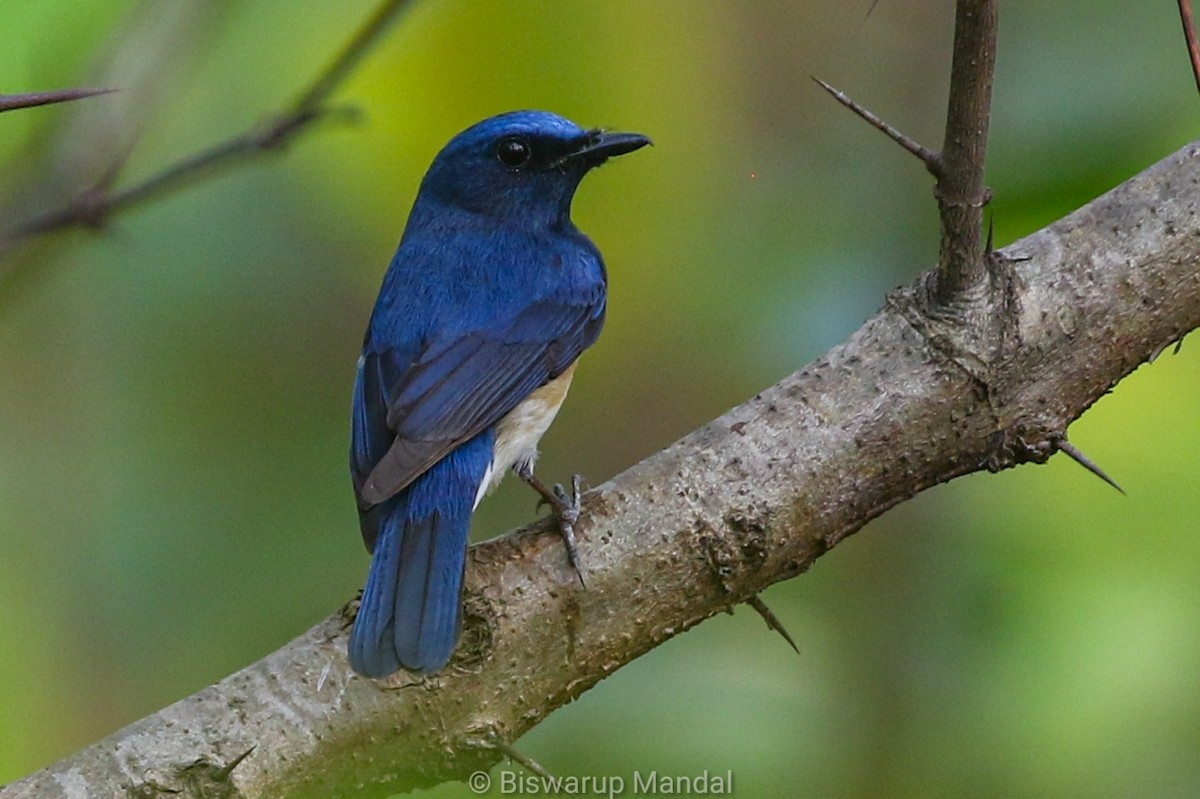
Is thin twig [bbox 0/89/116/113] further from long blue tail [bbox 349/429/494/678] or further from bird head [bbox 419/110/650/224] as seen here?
bird head [bbox 419/110/650/224]

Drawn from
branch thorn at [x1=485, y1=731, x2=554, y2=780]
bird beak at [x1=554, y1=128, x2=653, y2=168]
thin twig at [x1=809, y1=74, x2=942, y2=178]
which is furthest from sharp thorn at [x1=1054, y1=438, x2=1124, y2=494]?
bird beak at [x1=554, y1=128, x2=653, y2=168]

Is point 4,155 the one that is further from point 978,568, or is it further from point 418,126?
point 978,568

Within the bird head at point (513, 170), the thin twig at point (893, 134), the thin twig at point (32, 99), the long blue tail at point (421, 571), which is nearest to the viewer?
the thin twig at point (32, 99)

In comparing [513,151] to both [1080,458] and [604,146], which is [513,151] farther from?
[1080,458]

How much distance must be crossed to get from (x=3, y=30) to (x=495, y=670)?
145cm

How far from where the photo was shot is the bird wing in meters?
3.25

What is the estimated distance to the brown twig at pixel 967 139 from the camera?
7.25 feet

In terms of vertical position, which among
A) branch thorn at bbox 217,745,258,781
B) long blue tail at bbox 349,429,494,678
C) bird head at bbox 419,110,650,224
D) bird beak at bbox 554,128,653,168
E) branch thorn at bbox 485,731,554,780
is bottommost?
branch thorn at bbox 485,731,554,780

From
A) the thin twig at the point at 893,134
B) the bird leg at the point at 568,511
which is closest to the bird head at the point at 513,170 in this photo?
the bird leg at the point at 568,511

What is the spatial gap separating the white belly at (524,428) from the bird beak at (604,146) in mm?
633

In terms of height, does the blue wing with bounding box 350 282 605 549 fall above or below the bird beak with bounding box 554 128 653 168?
below

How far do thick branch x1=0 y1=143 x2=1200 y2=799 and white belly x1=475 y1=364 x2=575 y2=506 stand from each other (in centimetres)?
105

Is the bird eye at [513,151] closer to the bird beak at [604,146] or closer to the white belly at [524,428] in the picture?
the bird beak at [604,146]

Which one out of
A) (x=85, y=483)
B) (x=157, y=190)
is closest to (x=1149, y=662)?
(x=157, y=190)
